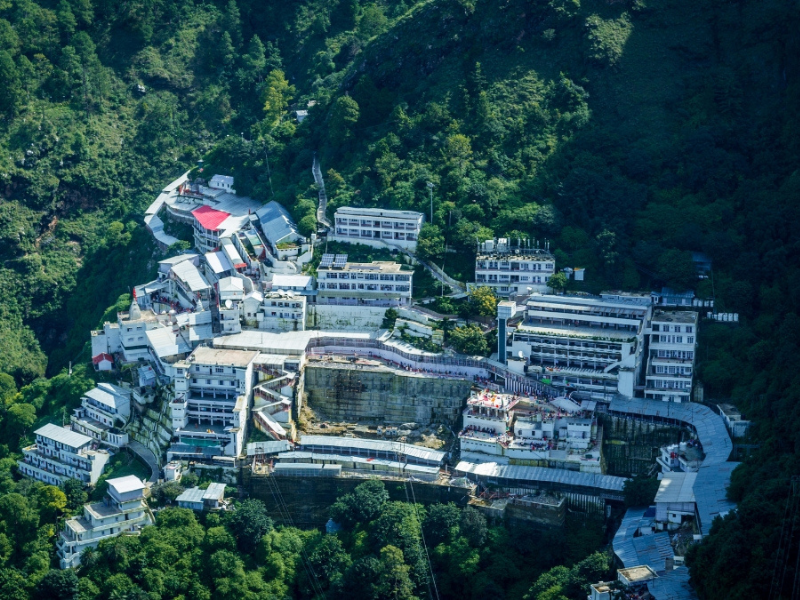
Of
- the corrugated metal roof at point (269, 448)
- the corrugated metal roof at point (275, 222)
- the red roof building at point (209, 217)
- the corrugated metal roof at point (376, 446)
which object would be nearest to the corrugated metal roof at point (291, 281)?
the corrugated metal roof at point (275, 222)

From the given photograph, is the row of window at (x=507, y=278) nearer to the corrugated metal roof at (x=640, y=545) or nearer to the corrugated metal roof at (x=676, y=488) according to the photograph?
the corrugated metal roof at (x=676, y=488)

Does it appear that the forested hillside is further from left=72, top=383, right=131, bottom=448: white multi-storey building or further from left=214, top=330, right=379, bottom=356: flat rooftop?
left=214, top=330, right=379, bottom=356: flat rooftop

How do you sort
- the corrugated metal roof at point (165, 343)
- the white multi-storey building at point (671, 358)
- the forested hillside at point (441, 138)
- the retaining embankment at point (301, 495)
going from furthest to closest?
the forested hillside at point (441, 138)
the corrugated metal roof at point (165, 343)
the white multi-storey building at point (671, 358)
the retaining embankment at point (301, 495)

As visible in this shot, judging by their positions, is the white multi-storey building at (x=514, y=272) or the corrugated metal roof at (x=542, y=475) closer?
the corrugated metal roof at (x=542, y=475)

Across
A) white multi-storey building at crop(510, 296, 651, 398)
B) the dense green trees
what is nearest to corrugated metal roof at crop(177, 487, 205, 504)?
the dense green trees

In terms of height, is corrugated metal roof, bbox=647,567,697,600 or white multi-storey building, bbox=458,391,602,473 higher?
white multi-storey building, bbox=458,391,602,473

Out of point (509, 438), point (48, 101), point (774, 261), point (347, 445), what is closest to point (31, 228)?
point (48, 101)

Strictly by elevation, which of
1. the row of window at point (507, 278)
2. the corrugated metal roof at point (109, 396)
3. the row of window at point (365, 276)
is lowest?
the corrugated metal roof at point (109, 396)
